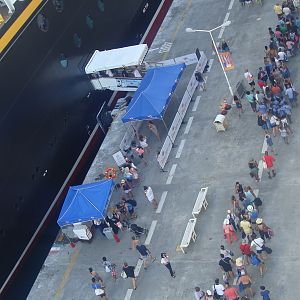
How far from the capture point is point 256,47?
30016 mm

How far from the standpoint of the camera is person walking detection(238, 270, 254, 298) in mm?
19016

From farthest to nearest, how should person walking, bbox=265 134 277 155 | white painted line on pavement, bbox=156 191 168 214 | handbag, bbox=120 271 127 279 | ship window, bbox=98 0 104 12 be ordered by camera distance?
ship window, bbox=98 0 104 12, white painted line on pavement, bbox=156 191 168 214, person walking, bbox=265 134 277 155, handbag, bbox=120 271 127 279

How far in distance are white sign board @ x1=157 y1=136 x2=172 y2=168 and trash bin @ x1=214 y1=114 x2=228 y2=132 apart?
6.78 ft

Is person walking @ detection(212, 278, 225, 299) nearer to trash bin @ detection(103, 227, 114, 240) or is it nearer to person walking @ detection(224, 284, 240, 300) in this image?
person walking @ detection(224, 284, 240, 300)

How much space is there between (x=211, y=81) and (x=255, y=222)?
32.6 feet

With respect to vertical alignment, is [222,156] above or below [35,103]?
below

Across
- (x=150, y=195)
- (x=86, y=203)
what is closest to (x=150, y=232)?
(x=150, y=195)

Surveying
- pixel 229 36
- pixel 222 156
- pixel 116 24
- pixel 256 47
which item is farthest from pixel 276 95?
pixel 116 24

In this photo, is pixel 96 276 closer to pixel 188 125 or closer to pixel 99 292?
pixel 99 292

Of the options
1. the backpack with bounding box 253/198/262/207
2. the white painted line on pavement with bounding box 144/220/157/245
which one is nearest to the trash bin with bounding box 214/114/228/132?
the white painted line on pavement with bounding box 144/220/157/245

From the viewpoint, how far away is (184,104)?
91.2 ft

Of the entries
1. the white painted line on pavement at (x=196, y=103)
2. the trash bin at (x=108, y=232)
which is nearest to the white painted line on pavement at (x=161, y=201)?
the trash bin at (x=108, y=232)

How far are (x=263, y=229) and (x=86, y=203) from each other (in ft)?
22.3

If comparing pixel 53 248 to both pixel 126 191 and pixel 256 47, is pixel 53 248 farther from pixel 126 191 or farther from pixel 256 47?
pixel 256 47
